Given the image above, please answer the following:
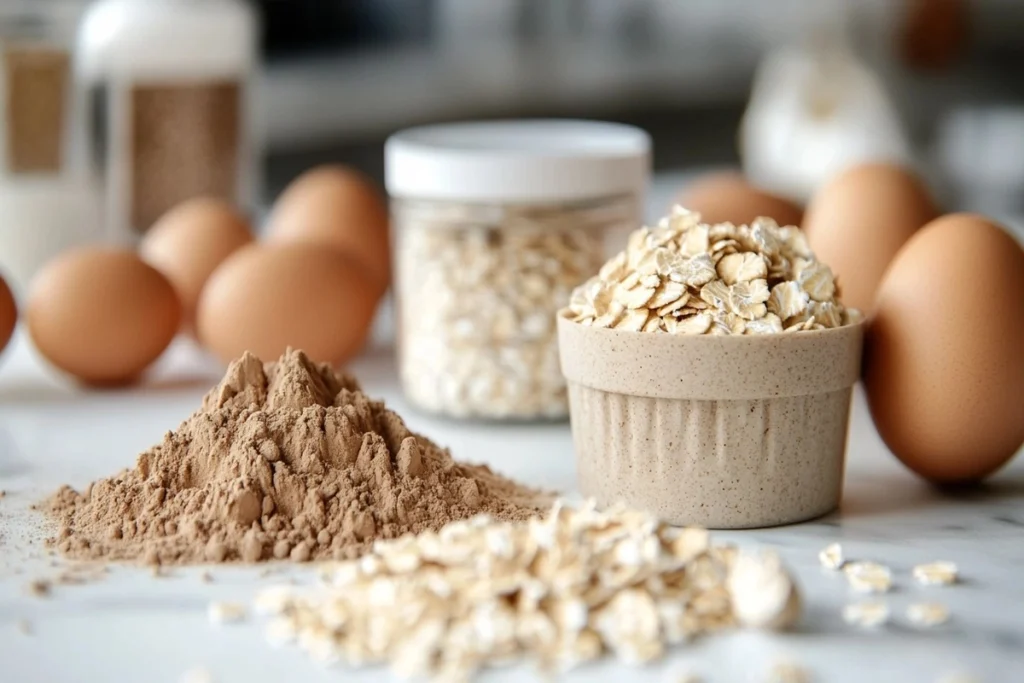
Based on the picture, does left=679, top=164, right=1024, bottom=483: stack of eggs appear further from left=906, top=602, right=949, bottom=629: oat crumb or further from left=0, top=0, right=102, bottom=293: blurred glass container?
left=0, top=0, right=102, bottom=293: blurred glass container

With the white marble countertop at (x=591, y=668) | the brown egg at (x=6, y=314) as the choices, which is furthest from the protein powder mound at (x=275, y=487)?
the brown egg at (x=6, y=314)

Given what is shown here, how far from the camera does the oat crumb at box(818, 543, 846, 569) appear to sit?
81 cm

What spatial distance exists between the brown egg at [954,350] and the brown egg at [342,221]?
2.23 ft

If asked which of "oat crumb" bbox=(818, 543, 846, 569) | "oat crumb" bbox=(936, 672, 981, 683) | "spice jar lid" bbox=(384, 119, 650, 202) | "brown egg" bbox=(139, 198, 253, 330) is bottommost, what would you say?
"oat crumb" bbox=(818, 543, 846, 569)

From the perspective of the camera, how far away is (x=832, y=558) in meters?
0.81

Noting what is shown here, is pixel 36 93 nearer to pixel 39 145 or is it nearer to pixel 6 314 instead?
pixel 39 145

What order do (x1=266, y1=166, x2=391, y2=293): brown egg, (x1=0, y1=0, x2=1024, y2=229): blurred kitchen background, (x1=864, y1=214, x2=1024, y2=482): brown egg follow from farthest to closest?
1. (x1=0, y1=0, x2=1024, y2=229): blurred kitchen background
2. (x1=266, y1=166, x2=391, y2=293): brown egg
3. (x1=864, y1=214, x2=1024, y2=482): brown egg

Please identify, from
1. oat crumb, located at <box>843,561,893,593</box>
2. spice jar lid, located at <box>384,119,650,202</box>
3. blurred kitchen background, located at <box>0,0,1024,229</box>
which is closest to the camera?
oat crumb, located at <box>843,561,893,593</box>

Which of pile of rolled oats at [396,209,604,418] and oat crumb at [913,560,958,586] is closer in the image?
oat crumb at [913,560,958,586]

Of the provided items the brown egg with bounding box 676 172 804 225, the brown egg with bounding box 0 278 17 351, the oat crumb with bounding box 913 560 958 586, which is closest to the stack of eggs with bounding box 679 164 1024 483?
the oat crumb with bounding box 913 560 958 586

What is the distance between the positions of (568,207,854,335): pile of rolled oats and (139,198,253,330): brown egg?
1.95 ft

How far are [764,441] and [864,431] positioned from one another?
345 mm

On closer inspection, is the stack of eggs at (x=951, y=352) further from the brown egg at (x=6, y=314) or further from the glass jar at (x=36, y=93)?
the glass jar at (x=36, y=93)

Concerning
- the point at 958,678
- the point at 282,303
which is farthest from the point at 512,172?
the point at 958,678
